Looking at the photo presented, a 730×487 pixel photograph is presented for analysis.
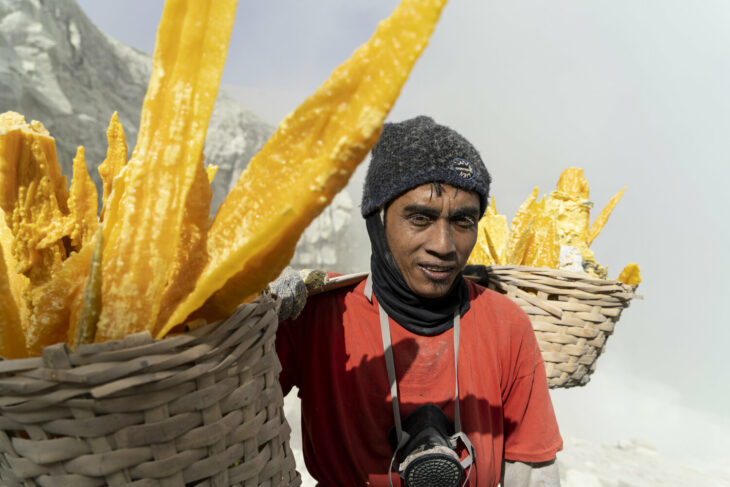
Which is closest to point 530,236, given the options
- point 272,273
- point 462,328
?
point 462,328

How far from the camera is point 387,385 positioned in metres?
1.13

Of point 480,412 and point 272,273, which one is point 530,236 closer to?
point 480,412

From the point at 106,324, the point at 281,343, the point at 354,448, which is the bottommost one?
the point at 354,448

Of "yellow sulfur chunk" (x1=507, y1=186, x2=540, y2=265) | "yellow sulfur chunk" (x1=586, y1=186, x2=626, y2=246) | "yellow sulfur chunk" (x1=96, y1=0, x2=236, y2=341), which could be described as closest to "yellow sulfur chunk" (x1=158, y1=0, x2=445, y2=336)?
"yellow sulfur chunk" (x1=96, y1=0, x2=236, y2=341)

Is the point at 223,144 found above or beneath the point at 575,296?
above

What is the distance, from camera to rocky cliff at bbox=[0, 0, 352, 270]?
26.7 feet

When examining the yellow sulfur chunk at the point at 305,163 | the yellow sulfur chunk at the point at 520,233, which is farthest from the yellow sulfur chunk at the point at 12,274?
the yellow sulfur chunk at the point at 520,233

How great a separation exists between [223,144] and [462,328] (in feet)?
44.7

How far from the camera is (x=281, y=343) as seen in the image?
116cm

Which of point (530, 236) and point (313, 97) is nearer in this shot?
point (313, 97)

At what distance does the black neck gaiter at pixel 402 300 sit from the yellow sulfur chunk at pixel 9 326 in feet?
2.58

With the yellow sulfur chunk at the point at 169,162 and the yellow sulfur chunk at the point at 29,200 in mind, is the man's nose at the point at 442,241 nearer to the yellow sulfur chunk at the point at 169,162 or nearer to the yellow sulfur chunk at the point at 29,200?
the yellow sulfur chunk at the point at 169,162

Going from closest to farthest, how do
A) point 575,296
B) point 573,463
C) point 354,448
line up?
point 354,448
point 575,296
point 573,463

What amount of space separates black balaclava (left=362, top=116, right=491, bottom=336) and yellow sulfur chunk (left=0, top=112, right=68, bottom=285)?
73 cm
